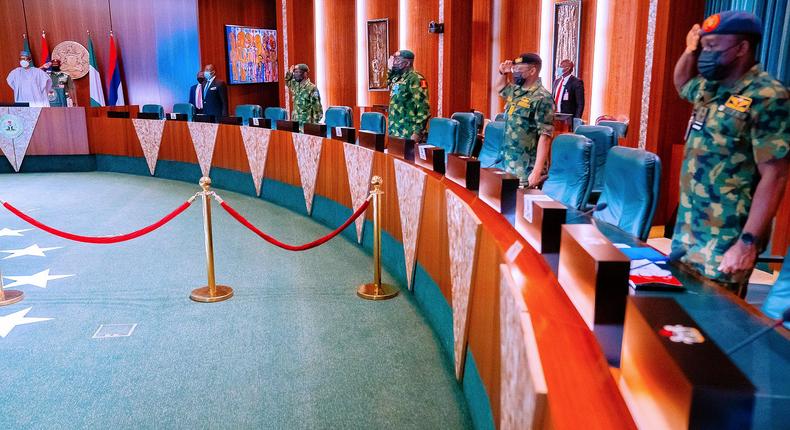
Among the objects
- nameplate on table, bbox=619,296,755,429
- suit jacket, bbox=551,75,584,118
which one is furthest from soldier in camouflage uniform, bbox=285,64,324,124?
nameplate on table, bbox=619,296,755,429

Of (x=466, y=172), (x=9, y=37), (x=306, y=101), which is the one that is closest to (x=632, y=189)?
(x=466, y=172)

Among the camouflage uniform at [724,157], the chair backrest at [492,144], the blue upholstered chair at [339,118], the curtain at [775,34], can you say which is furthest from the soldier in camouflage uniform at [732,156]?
the blue upholstered chair at [339,118]

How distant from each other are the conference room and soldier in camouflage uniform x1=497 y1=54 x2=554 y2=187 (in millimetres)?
16

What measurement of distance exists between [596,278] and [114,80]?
12.6m

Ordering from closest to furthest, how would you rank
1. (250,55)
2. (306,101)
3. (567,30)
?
(306,101)
(567,30)
(250,55)

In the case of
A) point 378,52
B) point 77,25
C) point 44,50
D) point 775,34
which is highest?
point 77,25

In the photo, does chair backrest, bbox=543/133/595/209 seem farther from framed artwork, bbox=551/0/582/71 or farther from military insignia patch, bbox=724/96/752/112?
framed artwork, bbox=551/0/582/71

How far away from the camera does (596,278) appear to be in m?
1.22

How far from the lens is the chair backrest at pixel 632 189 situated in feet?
7.98

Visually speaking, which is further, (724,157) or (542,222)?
(724,157)

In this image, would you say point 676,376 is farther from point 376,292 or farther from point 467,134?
point 467,134

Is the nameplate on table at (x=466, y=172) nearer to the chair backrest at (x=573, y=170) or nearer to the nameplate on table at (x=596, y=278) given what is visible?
the chair backrest at (x=573, y=170)

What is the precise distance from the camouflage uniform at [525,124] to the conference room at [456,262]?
1 cm

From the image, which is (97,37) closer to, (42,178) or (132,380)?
(42,178)
